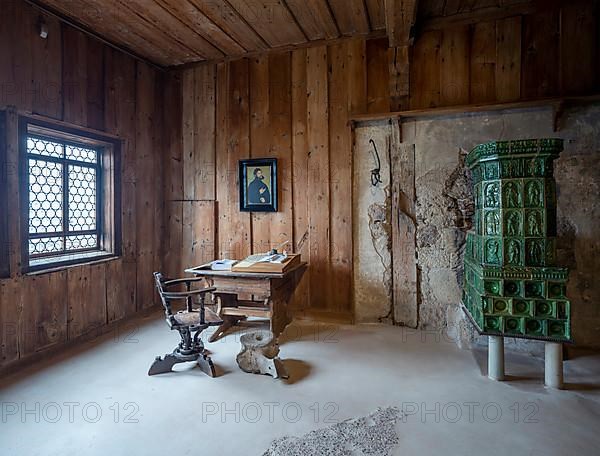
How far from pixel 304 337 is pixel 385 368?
0.93 m

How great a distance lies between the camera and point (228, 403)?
89.9 inches

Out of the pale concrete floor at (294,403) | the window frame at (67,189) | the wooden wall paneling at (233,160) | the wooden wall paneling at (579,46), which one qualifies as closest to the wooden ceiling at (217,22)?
the wooden wall paneling at (233,160)

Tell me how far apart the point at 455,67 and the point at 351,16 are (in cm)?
115

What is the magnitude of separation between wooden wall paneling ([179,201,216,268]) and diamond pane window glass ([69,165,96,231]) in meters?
1.05

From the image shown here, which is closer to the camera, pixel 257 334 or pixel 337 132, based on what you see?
pixel 257 334

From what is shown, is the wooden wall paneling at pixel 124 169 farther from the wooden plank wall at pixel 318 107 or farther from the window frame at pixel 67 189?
the wooden plank wall at pixel 318 107

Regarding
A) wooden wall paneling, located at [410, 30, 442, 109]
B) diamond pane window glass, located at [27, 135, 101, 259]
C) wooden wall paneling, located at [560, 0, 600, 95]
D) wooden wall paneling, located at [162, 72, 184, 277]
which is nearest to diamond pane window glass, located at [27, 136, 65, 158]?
diamond pane window glass, located at [27, 135, 101, 259]

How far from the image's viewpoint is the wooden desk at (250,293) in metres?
3.29

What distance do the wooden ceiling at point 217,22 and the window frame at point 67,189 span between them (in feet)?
3.44

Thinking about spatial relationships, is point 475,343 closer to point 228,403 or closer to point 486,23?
point 228,403

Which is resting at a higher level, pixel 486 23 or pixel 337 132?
pixel 486 23

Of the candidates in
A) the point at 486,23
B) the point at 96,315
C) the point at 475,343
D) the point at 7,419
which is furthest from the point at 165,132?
the point at 475,343

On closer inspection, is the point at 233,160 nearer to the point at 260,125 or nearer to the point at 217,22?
the point at 260,125

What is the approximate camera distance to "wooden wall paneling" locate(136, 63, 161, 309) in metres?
4.16
